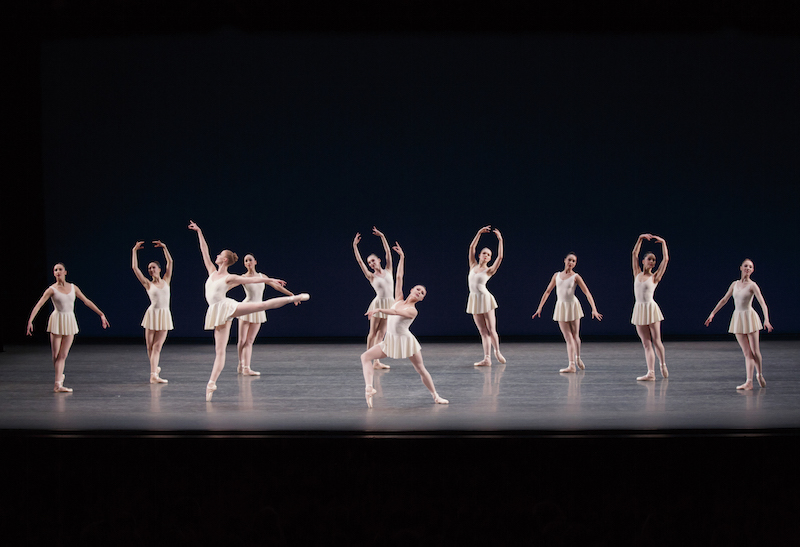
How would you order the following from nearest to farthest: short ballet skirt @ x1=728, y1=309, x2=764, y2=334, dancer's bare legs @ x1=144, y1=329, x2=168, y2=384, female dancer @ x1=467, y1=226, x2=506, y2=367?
short ballet skirt @ x1=728, y1=309, x2=764, y2=334 < dancer's bare legs @ x1=144, y1=329, x2=168, y2=384 < female dancer @ x1=467, y1=226, x2=506, y2=367

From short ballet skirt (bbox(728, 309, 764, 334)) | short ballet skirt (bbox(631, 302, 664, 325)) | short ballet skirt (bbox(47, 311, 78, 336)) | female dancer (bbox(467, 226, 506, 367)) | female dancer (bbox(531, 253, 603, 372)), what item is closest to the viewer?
short ballet skirt (bbox(728, 309, 764, 334))

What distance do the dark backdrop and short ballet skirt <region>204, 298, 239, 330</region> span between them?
175 inches

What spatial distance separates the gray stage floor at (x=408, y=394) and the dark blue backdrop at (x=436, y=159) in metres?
1.42

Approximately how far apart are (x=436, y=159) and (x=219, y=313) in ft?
17.0

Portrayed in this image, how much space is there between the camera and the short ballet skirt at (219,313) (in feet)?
A: 21.2

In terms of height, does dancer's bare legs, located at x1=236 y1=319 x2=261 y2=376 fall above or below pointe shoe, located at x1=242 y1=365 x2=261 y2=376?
above

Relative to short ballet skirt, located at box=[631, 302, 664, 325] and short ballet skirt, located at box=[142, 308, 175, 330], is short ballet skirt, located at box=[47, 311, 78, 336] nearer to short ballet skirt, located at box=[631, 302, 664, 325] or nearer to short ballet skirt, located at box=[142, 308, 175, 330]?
short ballet skirt, located at box=[142, 308, 175, 330]

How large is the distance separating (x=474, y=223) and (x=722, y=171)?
353cm

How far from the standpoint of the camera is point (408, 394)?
673 cm

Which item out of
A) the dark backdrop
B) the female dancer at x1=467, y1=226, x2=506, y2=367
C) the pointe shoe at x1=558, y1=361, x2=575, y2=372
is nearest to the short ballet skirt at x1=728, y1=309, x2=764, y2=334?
the pointe shoe at x1=558, y1=361, x2=575, y2=372

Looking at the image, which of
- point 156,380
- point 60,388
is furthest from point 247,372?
point 60,388

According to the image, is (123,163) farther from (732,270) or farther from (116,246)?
(732,270)

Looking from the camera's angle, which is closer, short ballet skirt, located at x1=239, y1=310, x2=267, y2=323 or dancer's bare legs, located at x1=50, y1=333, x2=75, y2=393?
dancer's bare legs, located at x1=50, y1=333, x2=75, y2=393

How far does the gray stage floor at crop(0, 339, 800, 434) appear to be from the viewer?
5.44 m
